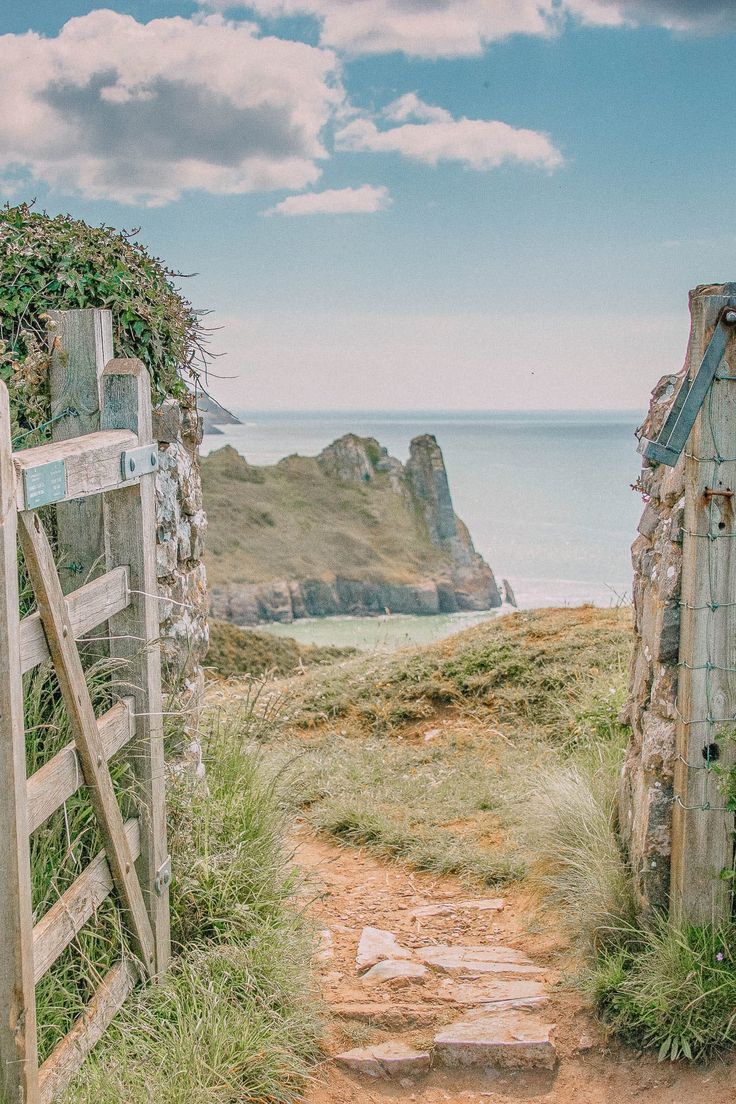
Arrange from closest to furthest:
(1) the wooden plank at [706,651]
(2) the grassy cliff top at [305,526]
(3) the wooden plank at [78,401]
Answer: (3) the wooden plank at [78,401] < (1) the wooden plank at [706,651] < (2) the grassy cliff top at [305,526]

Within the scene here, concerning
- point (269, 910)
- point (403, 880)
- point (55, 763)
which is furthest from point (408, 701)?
point (55, 763)

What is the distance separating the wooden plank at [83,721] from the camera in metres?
2.69

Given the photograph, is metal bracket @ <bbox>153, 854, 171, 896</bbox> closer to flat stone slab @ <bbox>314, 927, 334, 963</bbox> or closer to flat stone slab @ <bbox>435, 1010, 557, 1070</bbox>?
flat stone slab @ <bbox>314, 927, 334, 963</bbox>

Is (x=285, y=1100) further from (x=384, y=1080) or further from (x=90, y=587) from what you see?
(x=90, y=587)

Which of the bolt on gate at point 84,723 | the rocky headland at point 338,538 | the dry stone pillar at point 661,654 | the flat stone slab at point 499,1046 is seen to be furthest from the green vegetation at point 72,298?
the rocky headland at point 338,538

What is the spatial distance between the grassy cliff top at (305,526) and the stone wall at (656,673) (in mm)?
27676

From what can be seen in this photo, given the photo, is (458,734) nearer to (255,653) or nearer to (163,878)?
(163,878)

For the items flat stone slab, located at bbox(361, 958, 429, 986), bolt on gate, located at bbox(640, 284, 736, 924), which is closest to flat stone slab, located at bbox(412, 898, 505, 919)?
flat stone slab, located at bbox(361, 958, 429, 986)

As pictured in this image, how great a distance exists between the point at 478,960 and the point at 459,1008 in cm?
40

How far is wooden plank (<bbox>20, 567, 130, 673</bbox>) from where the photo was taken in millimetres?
2729

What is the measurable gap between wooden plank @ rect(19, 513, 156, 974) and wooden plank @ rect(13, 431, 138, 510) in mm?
145

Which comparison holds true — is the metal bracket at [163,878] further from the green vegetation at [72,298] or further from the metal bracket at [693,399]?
the metal bracket at [693,399]

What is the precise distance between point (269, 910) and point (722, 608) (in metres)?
2.23

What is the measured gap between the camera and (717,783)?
147 inches
